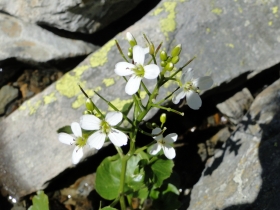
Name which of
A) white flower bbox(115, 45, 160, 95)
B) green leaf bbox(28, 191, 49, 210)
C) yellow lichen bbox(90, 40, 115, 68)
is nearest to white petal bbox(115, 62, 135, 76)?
white flower bbox(115, 45, 160, 95)

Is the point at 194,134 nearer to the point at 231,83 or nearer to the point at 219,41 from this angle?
the point at 231,83

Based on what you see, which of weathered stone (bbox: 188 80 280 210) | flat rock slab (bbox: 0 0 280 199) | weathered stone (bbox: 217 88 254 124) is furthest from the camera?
weathered stone (bbox: 217 88 254 124)

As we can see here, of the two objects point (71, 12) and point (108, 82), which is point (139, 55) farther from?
point (71, 12)

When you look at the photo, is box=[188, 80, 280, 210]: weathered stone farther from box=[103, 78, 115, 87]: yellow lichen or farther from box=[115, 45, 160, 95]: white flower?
box=[115, 45, 160, 95]: white flower

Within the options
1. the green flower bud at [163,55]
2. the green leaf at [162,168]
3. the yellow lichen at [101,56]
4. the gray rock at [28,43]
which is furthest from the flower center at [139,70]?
the gray rock at [28,43]

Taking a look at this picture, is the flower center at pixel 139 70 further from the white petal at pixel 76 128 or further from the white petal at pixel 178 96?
the white petal at pixel 76 128

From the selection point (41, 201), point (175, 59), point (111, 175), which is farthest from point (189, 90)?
point (41, 201)
